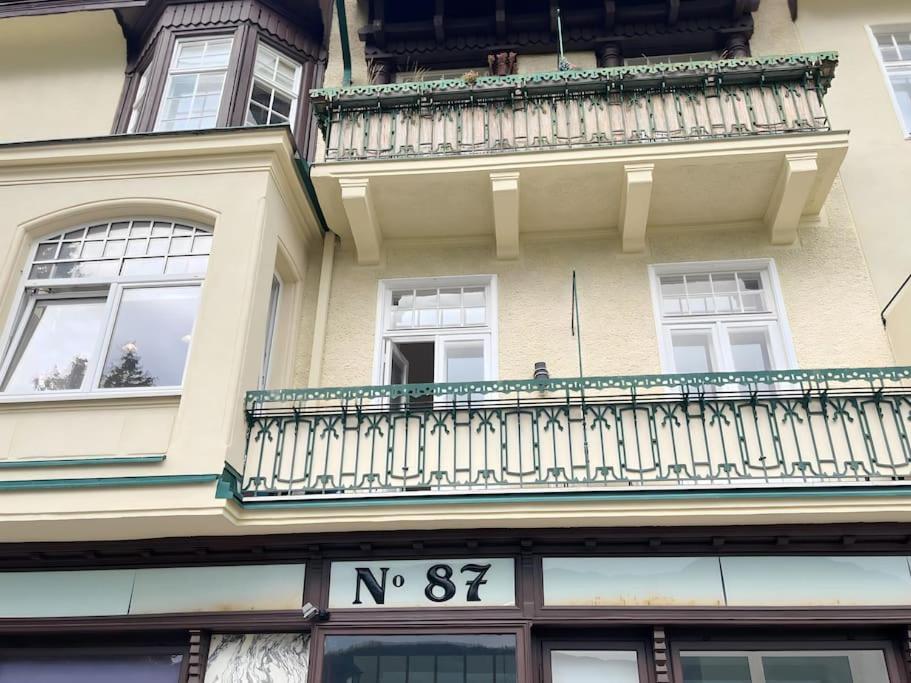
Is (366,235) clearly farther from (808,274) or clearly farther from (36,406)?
(808,274)

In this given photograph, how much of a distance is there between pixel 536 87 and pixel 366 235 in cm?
248

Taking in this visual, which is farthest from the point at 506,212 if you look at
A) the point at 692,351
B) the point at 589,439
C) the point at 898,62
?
the point at 898,62

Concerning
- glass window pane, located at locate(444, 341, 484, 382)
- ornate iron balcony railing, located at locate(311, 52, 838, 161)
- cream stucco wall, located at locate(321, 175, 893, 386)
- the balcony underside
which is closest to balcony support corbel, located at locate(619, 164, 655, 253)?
the balcony underside

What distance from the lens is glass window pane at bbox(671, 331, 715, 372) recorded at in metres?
7.86

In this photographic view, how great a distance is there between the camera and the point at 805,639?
6.15 m

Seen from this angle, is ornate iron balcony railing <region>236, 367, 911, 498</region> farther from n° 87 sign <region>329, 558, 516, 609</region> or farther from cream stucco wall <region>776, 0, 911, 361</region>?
cream stucco wall <region>776, 0, 911, 361</region>

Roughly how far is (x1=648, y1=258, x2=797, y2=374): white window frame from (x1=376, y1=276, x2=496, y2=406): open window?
70.8 inches

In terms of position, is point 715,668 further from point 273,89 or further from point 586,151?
point 273,89

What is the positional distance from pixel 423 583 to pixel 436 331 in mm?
2855

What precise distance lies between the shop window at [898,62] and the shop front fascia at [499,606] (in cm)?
574

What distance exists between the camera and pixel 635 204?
8.00m

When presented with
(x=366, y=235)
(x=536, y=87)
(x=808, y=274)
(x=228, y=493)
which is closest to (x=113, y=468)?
(x=228, y=493)

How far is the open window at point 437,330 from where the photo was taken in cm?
804

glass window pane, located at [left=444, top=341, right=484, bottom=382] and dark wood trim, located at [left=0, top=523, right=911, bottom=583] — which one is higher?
glass window pane, located at [left=444, top=341, right=484, bottom=382]
